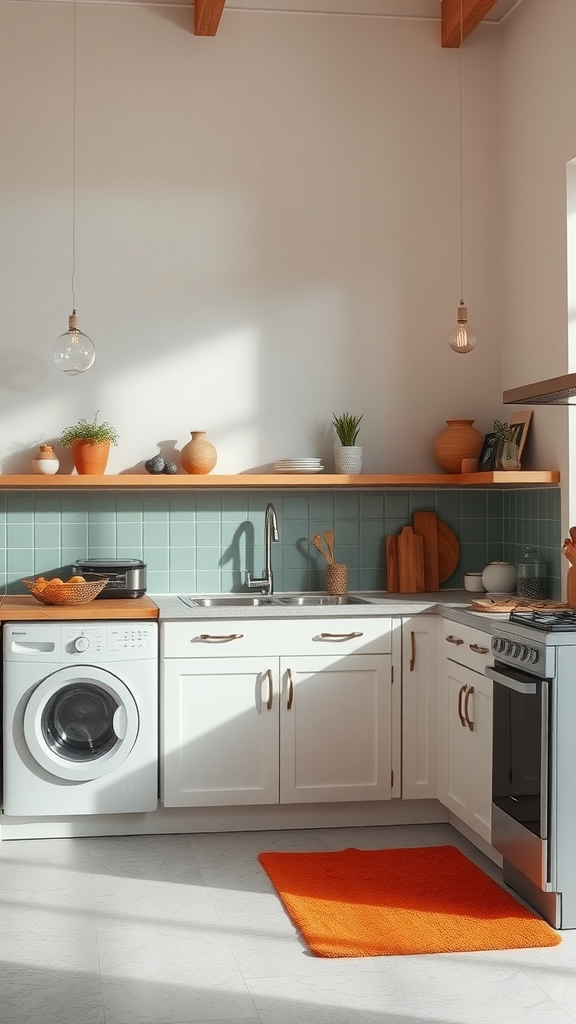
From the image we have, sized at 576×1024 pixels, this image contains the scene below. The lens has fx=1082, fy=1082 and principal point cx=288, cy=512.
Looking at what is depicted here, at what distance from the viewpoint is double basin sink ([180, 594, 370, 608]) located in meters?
4.66

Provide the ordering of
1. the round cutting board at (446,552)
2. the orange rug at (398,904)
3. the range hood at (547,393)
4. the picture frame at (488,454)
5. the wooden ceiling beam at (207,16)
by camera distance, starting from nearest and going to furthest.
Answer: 1. the orange rug at (398,904)
2. the range hood at (547,393)
3. the wooden ceiling beam at (207,16)
4. the picture frame at (488,454)
5. the round cutting board at (446,552)

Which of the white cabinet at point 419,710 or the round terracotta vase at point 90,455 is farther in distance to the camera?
the round terracotta vase at point 90,455

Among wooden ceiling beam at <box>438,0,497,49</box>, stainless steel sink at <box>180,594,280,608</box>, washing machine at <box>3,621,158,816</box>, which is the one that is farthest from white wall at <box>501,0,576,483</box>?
washing machine at <box>3,621,158,816</box>

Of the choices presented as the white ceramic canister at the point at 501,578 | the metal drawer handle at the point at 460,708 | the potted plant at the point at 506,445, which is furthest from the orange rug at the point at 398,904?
the potted plant at the point at 506,445

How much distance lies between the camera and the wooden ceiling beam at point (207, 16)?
4492 mm

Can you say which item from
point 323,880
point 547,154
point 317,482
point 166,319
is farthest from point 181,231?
point 323,880

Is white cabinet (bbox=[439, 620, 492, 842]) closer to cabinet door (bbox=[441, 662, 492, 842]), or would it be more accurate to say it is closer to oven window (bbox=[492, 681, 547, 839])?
cabinet door (bbox=[441, 662, 492, 842])

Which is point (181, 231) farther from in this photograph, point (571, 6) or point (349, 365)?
point (571, 6)

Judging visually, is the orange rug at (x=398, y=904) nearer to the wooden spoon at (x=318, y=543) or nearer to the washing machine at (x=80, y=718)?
the washing machine at (x=80, y=718)

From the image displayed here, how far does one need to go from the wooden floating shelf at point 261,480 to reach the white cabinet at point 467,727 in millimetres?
665

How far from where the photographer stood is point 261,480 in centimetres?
458

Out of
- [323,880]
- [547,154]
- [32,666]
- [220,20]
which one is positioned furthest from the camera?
[220,20]

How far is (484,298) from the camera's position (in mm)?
5012

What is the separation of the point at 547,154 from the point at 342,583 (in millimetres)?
1998
